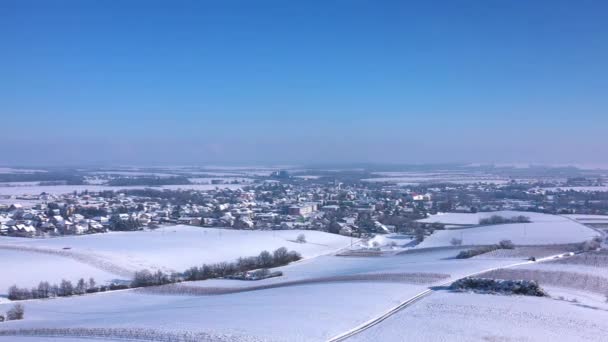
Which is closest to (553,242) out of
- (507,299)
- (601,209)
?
(507,299)

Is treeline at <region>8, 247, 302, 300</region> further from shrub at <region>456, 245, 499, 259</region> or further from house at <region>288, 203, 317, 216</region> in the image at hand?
house at <region>288, 203, 317, 216</region>

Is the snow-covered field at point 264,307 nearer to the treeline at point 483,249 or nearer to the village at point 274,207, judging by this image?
the treeline at point 483,249

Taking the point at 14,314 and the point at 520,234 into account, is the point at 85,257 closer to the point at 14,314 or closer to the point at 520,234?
the point at 14,314

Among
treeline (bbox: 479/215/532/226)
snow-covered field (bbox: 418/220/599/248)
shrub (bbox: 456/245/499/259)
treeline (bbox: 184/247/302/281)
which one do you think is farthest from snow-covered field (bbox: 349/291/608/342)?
treeline (bbox: 479/215/532/226)

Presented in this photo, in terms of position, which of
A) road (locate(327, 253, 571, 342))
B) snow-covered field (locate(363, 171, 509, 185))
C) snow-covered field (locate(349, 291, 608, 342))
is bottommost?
road (locate(327, 253, 571, 342))

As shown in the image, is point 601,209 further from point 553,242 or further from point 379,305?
point 379,305

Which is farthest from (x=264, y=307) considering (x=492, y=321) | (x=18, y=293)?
(x=18, y=293)

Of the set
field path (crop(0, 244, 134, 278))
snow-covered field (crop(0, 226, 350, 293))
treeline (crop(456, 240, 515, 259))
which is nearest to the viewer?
snow-covered field (crop(0, 226, 350, 293))
